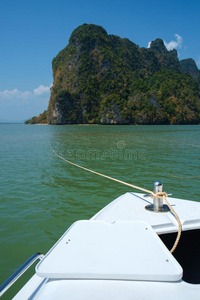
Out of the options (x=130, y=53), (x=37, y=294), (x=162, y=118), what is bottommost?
(x=37, y=294)

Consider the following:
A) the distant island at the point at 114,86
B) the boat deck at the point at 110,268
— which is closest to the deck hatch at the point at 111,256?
the boat deck at the point at 110,268

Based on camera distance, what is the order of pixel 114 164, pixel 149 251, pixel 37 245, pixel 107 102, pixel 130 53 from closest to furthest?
pixel 149 251
pixel 37 245
pixel 114 164
pixel 107 102
pixel 130 53

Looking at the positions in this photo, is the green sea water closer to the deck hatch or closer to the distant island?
the deck hatch

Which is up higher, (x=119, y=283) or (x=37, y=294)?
(x=119, y=283)

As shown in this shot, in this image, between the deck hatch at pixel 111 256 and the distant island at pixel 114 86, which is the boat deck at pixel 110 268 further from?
the distant island at pixel 114 86

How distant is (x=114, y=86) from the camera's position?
115 meters

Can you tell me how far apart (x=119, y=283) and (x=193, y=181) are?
23.3 feet

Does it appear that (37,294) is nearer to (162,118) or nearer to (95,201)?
(95,201)

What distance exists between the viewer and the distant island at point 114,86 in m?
94.1

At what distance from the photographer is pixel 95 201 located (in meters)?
5.97

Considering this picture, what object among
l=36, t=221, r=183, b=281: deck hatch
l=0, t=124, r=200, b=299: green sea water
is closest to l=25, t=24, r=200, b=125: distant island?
l=0, t=124, r=200, b=299: green sea water

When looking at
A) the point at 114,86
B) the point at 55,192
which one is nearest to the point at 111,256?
the point at 55,192

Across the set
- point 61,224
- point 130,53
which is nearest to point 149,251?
point 61,224

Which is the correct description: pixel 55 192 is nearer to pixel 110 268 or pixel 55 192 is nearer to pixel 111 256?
pixel 111 256
